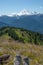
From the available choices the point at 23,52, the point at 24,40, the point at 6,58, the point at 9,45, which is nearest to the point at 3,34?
the point at 24,40

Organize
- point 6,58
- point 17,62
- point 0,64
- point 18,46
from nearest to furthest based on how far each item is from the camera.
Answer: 1. point 17,62
2. point 0,64
3. point 6,58
4. point 18,46

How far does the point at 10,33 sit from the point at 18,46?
8205 mm

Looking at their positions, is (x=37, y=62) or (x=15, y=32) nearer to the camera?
(x=37, y=62)

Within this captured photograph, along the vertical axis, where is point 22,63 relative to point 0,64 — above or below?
above

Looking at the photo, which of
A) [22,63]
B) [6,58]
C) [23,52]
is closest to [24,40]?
[23,52]

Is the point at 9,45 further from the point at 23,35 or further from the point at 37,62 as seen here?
the point at 23,35

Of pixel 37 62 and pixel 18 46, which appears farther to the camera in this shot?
pixel 18 46

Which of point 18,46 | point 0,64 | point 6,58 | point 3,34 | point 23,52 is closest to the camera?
point 0,64

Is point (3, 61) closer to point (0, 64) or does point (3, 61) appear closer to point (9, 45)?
point (0, 64)

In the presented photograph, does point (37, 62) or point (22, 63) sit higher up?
point (22, 63)

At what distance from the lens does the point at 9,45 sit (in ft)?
74.9

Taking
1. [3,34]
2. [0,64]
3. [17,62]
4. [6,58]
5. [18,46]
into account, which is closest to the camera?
[17,62]

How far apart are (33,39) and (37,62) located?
51.8ft

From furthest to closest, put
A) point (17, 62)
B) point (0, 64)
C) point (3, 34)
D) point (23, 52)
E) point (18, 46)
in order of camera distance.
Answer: point (3, 34), point (18, 46), point (23, 52), point (0, 64), point (17, 62)
